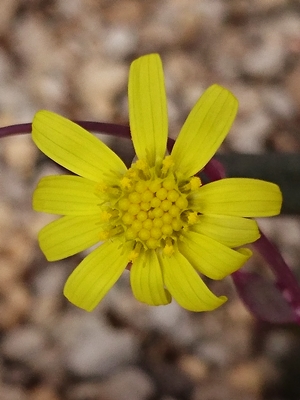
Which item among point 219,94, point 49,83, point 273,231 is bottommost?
point 273,231

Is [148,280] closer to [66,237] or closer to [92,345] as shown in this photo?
[66,237]

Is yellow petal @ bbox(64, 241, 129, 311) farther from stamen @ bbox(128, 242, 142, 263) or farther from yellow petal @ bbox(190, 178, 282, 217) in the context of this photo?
yellow petal @ bbox(190, 178, 282, 217)

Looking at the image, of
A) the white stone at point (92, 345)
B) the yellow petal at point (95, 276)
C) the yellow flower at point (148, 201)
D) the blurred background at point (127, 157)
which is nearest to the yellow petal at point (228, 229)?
the yellow flower at point (148, 201)

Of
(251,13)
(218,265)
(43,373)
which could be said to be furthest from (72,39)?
(218,265)

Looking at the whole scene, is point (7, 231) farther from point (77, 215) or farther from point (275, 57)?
point (275, 57)

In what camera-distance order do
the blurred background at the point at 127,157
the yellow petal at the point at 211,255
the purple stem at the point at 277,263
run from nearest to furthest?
1. the yellow petal at the point at 211,255
2. the purple stem at the point at 277,263
3. the blurred background at the point at 127,157

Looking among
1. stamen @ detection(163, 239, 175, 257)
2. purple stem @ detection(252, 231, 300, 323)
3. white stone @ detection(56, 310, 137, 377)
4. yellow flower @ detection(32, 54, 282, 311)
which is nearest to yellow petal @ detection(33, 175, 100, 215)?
yellow flower @ detection(32, 54, 282, 311)

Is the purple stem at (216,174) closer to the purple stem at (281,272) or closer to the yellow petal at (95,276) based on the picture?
the purple stem at (281,272)
